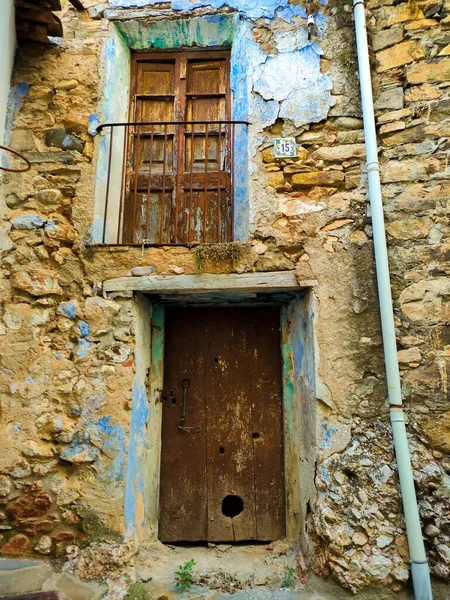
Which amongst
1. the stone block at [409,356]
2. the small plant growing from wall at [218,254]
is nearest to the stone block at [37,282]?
the small plant growing from wall at [218,254]

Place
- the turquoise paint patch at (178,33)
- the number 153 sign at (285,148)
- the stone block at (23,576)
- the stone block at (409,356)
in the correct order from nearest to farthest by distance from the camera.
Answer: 1. the stone block at (23,576)
2. the stone block at (409,356)
3. the number 153 sign at (285,148)
4. the turquoise paint patch at (178,33)

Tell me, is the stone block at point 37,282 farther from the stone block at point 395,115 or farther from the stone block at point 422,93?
the stone block at point 422,93

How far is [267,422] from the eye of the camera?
313 cm

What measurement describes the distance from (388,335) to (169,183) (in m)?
1.91

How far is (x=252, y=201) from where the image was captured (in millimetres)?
2998

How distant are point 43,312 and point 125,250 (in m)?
0.64

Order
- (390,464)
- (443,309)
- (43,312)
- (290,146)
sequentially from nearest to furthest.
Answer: (390,464), (443,309), (43,312), (290,146)

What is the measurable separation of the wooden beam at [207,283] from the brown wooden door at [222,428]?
48cm

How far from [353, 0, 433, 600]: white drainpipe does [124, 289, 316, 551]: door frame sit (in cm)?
42

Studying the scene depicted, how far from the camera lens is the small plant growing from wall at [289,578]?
2518mm

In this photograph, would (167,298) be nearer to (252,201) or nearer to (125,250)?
(125,250)

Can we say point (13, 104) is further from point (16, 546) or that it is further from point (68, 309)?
point (16, 546)

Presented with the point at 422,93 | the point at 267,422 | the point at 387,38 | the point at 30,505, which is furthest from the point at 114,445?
the point at 387,38

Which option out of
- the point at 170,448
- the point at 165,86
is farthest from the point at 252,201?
the point at 170,448
